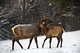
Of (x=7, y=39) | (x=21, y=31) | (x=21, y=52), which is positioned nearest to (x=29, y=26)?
(x=21, y=31)

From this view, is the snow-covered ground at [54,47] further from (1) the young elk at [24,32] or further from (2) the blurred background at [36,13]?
(2) the blurred background at [36,13]

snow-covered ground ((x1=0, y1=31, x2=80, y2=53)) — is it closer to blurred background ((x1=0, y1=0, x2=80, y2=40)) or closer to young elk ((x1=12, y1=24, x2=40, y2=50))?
young elk ((x1=12, y1=24, x2=40, y2=50))


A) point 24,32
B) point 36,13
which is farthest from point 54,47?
point 36,13

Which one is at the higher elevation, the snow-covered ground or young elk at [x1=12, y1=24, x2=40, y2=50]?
young elk at [x1=12, y1=24, x2=40, y2=50]

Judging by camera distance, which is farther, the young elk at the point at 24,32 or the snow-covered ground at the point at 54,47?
the young elk at the point at 24,32

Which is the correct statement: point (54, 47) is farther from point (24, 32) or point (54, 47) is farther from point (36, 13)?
point (36, 13)

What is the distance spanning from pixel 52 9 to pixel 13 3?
3.37 feet

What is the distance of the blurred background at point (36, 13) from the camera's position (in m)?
6.07

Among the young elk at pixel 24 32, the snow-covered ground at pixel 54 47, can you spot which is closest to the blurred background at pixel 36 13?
the snow-covered ground at pixel 54 47

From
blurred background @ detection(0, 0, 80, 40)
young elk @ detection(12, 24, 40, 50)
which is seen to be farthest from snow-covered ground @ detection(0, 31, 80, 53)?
blurred background @ detection(0, 0, 80, 40)

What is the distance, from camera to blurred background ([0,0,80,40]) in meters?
6.07

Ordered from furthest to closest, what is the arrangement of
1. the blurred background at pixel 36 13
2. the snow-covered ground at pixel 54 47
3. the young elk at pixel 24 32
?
the blurred background at pixel 36 13 → the young elk at pixel 24 32 → the snow-covered ground at pixel 54 47

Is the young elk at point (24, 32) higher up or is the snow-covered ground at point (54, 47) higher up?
the young elk at point (24, 32)

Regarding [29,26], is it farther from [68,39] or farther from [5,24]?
[5,24]
